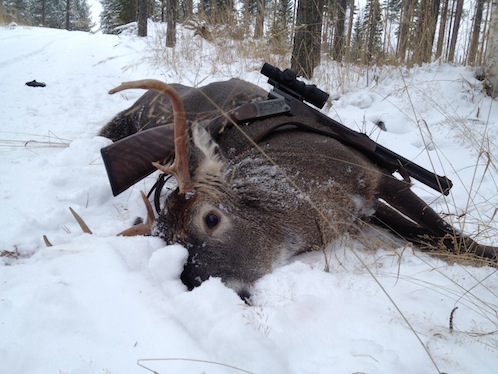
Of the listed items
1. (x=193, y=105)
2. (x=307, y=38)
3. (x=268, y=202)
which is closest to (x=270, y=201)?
(x=268, y=202)

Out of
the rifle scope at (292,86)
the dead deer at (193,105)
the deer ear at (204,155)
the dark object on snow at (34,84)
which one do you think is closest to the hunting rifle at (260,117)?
the rifle scope at (292,86)

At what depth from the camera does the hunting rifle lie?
7.69 ft

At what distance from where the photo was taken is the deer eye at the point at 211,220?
2293 mm

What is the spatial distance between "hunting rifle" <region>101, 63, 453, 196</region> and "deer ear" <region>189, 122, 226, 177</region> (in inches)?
6.1

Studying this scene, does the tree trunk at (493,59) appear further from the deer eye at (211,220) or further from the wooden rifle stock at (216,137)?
the deer eye at (211,220)

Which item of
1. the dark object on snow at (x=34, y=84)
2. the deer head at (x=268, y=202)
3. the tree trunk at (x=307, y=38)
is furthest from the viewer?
the tree trunk at (x=307, y=38)

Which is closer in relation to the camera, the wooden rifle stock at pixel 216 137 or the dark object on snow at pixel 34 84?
the wooden rifle stock at pixel 216 137

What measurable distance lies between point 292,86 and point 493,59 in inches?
139

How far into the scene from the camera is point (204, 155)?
2.48m

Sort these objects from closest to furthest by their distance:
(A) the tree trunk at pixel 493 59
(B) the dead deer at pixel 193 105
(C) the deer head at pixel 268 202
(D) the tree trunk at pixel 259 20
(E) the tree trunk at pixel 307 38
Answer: (C) the deer head at pixel 268 202
(B) the dead deer at pixel 193 105
(A) the tree trunk at pixel 493 59
(E) the tree trunk at pixel 307 38
(D) the tree trunk at pixel 259 20

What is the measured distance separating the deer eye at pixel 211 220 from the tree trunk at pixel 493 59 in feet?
14.1

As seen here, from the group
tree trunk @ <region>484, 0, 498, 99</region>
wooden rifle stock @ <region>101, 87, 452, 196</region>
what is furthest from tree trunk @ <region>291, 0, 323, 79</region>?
wooden rifle stock @ <region>101, 87, 452, 196</region>

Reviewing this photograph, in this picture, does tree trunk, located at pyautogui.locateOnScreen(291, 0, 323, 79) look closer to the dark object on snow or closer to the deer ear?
the dark object on snow

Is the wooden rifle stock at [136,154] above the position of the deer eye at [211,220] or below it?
above
